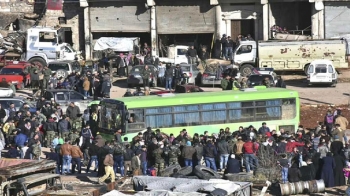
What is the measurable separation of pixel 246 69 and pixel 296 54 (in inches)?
106

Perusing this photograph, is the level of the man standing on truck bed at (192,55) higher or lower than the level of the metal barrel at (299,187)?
higher

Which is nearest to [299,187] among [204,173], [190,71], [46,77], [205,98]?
[204,173]

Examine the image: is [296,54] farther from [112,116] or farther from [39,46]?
[112,116]

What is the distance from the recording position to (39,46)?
5859 cm

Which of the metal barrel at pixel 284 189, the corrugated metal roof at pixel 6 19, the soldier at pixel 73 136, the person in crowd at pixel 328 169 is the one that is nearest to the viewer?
the metal barrel at pixel 284 189

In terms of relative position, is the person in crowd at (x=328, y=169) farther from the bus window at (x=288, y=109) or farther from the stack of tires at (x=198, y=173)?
the bus window at (x=288, y=109)

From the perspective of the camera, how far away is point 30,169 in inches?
1156

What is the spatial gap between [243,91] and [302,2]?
20860 millimetres

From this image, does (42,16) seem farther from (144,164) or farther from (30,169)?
(30,169)

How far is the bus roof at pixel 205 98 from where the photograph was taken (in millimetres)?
40469

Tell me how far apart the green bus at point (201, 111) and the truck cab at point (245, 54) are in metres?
13.4

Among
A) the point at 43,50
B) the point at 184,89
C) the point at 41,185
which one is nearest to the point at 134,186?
the point at 41,185

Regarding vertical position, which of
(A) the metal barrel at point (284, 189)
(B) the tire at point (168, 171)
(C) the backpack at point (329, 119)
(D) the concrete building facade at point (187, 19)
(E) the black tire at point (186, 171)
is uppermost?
(D) the concrete building facade at point (187, 19)

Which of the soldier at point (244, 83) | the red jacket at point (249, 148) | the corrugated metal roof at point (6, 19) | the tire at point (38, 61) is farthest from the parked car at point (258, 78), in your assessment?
the corrugated metal roof at point (6, 19)
